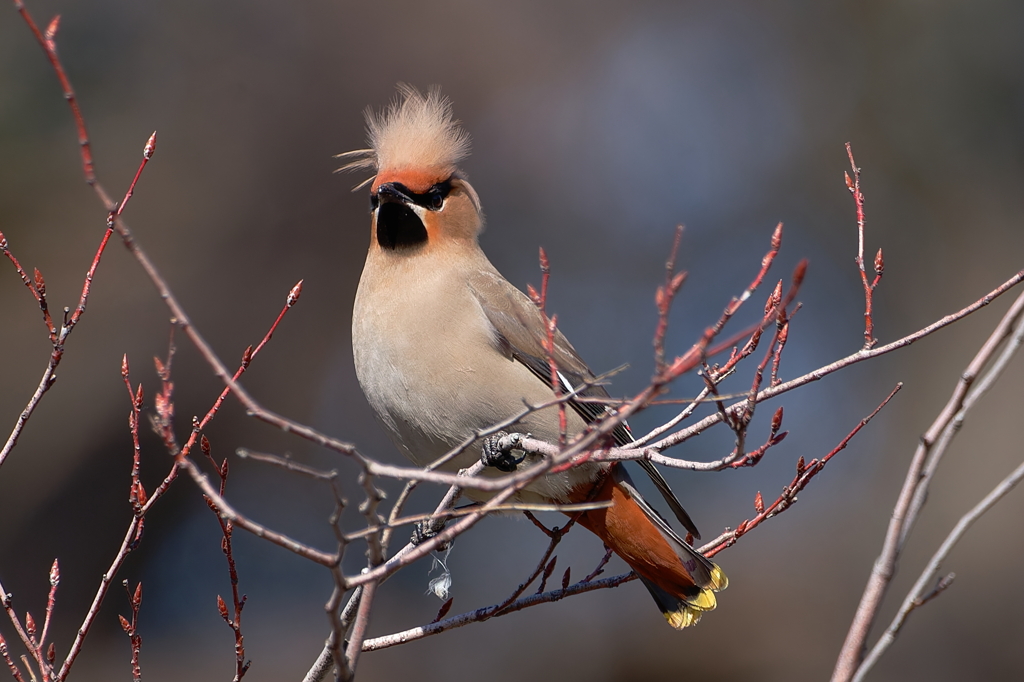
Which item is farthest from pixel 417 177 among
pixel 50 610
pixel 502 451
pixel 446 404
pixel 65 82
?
pixel 65 82

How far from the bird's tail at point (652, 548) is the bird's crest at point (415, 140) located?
1342 millimetres

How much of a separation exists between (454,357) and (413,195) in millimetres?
771

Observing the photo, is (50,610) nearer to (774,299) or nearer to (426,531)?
(426,531)

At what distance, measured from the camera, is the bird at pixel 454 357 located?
10.3 ft

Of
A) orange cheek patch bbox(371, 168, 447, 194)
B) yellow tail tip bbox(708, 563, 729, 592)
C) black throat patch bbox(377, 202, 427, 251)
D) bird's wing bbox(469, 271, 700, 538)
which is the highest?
orange cheek patch bbox(371, 168, 447, 194)

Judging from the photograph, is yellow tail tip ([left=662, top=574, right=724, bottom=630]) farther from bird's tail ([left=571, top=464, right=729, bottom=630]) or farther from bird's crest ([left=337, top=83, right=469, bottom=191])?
bird's crest ([left=337, top=83, right=469, bottom=191])

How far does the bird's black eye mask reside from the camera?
3.56m

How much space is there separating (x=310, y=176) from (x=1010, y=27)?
749cm

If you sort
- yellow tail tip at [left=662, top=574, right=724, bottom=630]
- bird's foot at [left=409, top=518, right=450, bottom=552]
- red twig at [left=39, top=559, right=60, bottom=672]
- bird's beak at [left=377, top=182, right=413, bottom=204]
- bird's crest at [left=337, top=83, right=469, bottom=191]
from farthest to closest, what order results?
bird's crest at [left=337, top=83, right=469, bottom=191] < bird's beak at [left=377, top=182, right=413, bottom=204] < yellow tail tip at [left=662, top=574, right=724, bottom=630] < bird's foot at [left=409, top=518, right=450, bottom=552] < red twig at [left=39, top=559, right=60, bottom=672]

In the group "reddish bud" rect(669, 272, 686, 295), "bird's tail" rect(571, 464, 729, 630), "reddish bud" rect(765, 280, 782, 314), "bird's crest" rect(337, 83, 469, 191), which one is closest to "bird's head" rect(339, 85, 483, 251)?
"bird's crest" rect(337, 83, 469, 191)

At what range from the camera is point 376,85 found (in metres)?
8.23

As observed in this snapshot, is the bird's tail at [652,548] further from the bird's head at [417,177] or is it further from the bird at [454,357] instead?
the bird's head at [417,177]

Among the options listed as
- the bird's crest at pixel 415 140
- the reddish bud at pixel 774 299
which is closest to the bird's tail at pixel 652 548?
the reddish bud at pixel 774 299

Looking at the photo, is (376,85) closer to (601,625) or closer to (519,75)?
(519,75)
